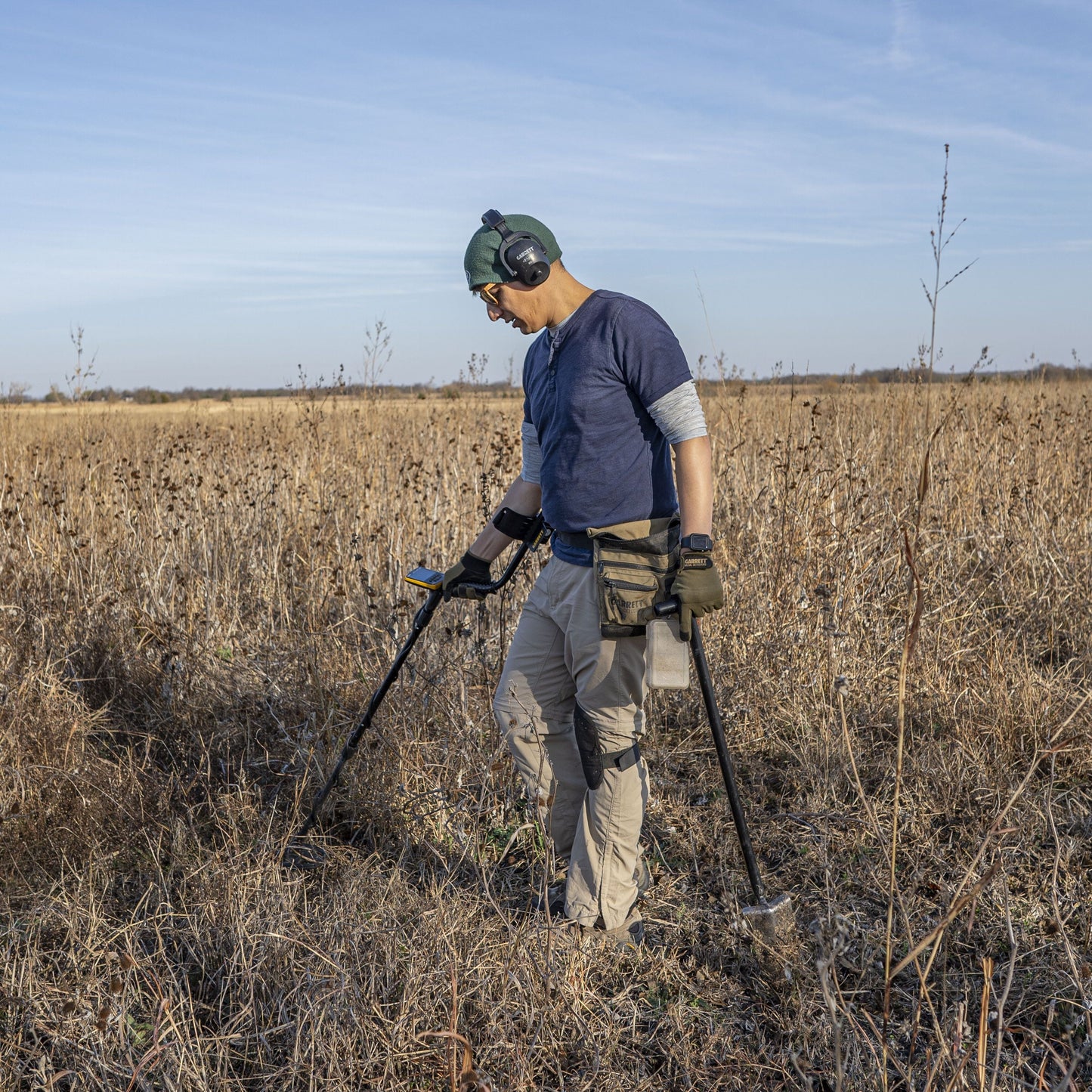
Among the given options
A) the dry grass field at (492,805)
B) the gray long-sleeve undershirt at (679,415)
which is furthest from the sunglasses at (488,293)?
the dry grass field at (492,805)

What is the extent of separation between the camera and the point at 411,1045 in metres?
2.16

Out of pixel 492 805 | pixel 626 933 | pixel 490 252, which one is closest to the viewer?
pixel 490 252

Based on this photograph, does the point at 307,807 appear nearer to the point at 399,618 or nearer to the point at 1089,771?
the point at 399,618

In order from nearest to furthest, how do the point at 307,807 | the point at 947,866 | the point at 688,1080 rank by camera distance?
1. the point at 688,1080
2. the point at 947,866
3. the point at 307,807

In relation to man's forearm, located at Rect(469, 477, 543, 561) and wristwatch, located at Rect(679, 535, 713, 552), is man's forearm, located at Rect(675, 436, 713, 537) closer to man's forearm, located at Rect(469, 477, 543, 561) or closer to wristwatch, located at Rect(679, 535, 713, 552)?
wristwatch, located at Rect(679, 535, 713, 552)

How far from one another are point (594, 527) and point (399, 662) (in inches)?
32.2

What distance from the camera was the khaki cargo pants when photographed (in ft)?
8.42

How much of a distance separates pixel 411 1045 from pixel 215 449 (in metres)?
7.71

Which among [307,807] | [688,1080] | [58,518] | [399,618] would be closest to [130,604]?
[58,518]

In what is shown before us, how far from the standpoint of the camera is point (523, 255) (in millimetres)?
2402

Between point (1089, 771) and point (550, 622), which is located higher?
point (550, 622)

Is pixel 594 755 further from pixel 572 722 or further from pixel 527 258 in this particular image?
pixel 527 258

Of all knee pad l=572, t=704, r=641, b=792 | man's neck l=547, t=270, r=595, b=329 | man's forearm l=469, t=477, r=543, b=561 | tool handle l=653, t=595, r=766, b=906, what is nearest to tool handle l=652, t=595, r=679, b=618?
tool handle l=653, t=595, r=766, b=906

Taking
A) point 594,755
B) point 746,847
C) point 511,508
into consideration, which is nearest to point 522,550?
point 511,508
